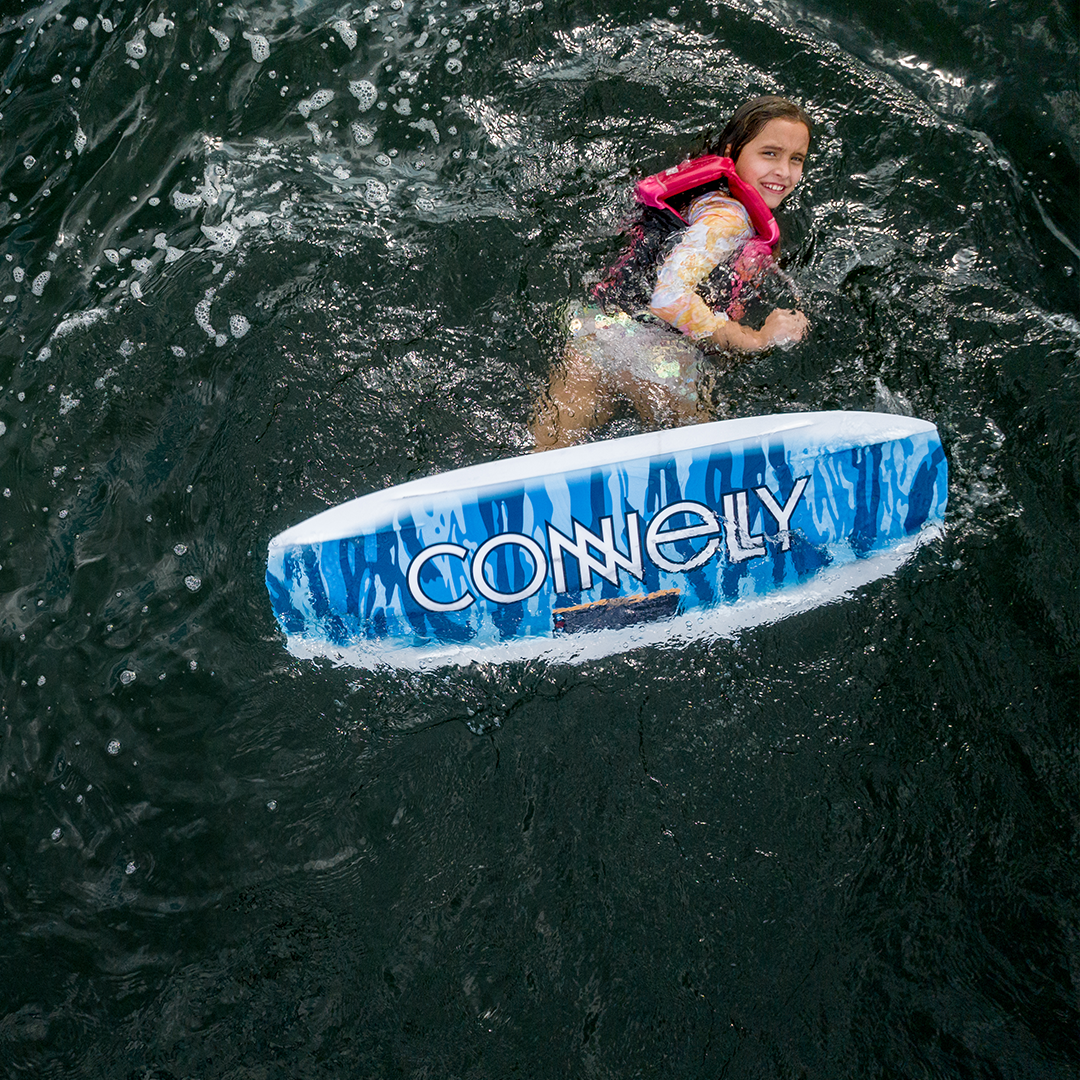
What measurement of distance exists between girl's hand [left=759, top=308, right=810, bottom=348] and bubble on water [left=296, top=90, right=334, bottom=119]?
2089mm

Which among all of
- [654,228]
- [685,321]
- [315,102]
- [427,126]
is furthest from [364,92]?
[685,321]

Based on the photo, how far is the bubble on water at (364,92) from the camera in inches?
149

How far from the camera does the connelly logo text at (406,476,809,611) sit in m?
2.86

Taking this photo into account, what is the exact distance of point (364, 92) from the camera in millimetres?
3789

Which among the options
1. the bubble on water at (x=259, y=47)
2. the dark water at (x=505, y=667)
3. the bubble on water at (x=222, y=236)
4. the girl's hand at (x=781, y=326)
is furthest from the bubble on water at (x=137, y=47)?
the girl's hand at (x=781, y=326)

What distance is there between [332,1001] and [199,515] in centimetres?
172

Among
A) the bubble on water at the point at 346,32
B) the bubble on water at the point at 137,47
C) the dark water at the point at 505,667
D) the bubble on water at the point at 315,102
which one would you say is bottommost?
the dark water at the point at 505,667

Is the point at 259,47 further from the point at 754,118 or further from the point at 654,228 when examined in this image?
the point at 754,118

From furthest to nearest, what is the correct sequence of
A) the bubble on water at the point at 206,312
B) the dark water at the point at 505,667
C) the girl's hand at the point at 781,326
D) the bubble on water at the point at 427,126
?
the bubble on water at the point at 427,126, the bubble on water at the point at 206,312, the girl's hand at the point at 781,326, the dark water at the point at 505,667

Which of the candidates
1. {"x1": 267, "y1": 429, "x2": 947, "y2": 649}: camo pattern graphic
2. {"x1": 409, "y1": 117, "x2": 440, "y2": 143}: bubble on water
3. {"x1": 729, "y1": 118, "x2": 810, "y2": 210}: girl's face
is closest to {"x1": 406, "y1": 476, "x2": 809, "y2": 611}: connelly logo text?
{"x1": 267, "y1": 429, "x2": 947, "y2": 649}: camo pattern graphic

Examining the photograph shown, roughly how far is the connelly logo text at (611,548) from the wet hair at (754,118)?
1.21m

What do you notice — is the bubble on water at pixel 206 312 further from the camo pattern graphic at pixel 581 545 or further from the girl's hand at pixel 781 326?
the girl's hand at pixel 781 326

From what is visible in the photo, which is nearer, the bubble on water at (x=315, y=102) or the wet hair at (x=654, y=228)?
the wet hair at (x=654, y=228)

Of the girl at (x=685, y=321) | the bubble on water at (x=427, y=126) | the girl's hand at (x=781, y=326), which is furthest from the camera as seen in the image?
the bubble on water at (x=427, y=126)
